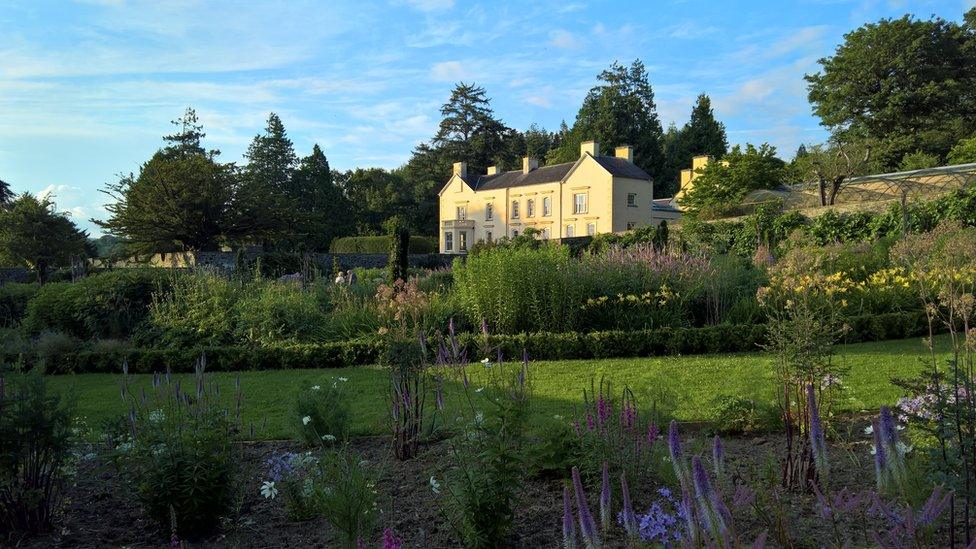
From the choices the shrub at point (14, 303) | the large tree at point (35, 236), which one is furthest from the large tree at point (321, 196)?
the shrub at point (14, 303)

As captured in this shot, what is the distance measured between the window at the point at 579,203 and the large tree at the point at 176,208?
69.4 feet

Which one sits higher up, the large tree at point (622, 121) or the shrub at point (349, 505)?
the large tree at point (622, 121)

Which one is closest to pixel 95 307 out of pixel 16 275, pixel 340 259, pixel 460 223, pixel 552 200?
pixel 16 275

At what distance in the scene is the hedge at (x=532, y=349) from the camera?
9047mm

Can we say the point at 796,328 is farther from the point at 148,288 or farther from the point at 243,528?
the point at 148,288

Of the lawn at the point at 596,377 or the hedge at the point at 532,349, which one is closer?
the lawn at the point at 596,377

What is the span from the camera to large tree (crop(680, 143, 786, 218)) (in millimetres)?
34906

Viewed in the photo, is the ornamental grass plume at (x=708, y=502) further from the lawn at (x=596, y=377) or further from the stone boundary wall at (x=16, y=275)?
the stone boundary wall at (x=16, y=275)

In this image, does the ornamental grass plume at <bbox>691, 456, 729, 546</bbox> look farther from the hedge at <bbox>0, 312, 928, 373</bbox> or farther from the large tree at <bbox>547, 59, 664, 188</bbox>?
the large tree at <bbox>547, 59, 664, 188</bbox>

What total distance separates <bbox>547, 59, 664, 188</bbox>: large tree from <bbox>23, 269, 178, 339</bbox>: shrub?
44.5 meters

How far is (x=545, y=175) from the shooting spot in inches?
1805

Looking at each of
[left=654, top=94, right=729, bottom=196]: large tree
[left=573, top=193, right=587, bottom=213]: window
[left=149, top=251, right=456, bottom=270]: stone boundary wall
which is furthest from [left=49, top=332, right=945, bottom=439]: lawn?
[left=654, top=94, right=729, bottom=196]: large tree

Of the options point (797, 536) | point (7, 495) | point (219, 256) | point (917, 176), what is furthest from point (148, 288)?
point (917, 176)

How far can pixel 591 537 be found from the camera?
1509 mm
